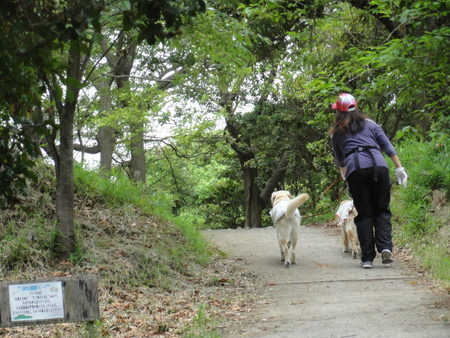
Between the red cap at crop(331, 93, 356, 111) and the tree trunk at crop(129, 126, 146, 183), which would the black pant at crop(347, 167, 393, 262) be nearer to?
the red cap at crop(331, 93, 356, 111)

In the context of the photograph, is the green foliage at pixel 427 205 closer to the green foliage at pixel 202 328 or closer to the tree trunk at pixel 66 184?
the green foliage at pixel 202 328

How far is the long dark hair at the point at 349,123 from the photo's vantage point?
7031mm

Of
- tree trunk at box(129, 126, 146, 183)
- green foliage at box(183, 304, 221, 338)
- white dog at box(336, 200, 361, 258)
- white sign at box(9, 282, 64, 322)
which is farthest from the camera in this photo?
tree trunk at box(129, 126, 146, 183)

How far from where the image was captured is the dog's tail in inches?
306

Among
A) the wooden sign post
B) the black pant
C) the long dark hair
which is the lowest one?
the wooden sign post

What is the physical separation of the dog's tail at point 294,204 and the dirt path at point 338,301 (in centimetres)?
80

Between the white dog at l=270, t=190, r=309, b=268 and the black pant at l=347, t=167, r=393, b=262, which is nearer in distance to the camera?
the black pant at l=347, t=167, r=393, b=262

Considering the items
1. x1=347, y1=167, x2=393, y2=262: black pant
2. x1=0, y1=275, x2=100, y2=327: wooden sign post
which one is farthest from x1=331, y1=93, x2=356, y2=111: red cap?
x1=0, y1=275, x2=100, y2=327: wooden sign post

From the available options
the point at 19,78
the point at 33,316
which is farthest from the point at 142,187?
the point at 19,78

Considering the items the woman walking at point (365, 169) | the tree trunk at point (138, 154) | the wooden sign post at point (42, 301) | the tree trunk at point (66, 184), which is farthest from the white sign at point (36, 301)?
the tree trunk at point (138, 154)

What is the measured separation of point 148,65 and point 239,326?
13.5m

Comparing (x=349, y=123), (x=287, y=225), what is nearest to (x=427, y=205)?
(x=287, y=225)

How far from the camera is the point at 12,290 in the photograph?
14.0ft

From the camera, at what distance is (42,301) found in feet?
14.3
